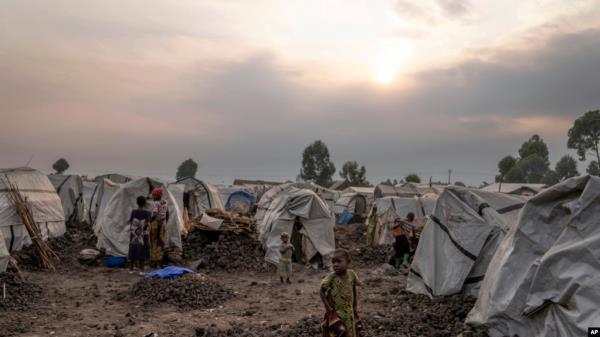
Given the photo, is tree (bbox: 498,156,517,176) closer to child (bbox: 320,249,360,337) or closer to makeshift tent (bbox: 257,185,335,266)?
makeshift tent (bbox: 257,185,335,266)

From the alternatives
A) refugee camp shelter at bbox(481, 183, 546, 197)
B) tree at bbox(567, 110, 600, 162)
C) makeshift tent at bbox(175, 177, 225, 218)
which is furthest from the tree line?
makeshift tent at bbox(175, 177, 225, 218)

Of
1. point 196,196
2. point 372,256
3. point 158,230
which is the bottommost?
point 372,256

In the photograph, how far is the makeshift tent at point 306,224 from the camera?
1293 cm

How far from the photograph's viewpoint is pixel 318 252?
1305 cm

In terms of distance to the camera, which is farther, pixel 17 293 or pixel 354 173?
pixel 354 173

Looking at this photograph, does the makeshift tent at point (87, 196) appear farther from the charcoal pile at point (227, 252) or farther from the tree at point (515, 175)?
the tree at point (515, 175)

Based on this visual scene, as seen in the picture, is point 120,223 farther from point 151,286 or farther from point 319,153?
point 319,153

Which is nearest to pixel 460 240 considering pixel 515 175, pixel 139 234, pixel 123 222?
pixel 139 234

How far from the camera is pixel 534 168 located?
6084 centimetres

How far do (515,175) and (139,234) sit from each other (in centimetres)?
5618

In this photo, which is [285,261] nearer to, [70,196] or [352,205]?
[70,196]

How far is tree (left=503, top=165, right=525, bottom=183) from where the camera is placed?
5878 cm

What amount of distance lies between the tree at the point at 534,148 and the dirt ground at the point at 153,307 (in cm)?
6237

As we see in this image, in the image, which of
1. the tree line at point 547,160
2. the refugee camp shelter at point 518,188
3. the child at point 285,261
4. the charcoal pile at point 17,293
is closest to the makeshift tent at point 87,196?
the charcoal pile at point 17,293
